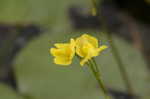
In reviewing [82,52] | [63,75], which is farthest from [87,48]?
[63,75]

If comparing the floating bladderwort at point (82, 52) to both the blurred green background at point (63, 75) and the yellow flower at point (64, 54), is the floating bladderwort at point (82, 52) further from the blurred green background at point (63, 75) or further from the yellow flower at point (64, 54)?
the blurred green background at point (63, 75)

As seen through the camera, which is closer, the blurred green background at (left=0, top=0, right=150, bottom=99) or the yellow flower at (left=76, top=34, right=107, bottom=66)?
the yellow flower at (left=76, top=34, right=107, bottom=66)

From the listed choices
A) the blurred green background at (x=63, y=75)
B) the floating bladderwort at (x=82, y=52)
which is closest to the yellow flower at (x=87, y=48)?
the floating bladderwort at (x=82, y=52)

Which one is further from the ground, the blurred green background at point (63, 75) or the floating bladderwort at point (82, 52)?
the floating bladderwort at point (82, 52)

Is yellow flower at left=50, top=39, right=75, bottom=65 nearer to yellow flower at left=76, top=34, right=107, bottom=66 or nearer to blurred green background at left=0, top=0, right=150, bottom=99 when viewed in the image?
yellow flower at left=76, top=34, right=107, bottom=66

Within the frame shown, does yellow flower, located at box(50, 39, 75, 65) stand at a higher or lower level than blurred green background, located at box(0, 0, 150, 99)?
higher

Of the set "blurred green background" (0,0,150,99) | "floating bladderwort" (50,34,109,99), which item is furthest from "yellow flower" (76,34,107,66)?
"blurred green background" (0,0,150,99)

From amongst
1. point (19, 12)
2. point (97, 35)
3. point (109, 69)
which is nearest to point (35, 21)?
point (19, 12)

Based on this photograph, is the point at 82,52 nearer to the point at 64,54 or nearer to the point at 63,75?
the point at 64,54

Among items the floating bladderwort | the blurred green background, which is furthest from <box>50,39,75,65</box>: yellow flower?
the blurred green background
